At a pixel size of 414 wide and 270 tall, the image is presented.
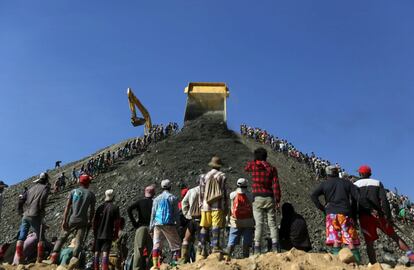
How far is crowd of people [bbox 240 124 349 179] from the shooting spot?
3877 cm

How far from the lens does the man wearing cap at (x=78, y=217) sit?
8.41 meters

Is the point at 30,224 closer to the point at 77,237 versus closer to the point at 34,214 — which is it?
the point at 34,214

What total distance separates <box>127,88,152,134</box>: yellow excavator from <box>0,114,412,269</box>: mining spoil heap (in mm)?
13420

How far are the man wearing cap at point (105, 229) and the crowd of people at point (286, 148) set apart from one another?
1201 inches

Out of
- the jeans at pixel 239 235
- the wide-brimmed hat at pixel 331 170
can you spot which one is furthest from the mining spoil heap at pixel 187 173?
the wide-brimmed hat at pixel 331 170

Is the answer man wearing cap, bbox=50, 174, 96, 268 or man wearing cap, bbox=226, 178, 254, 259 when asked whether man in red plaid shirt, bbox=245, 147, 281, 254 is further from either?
man wearing cap, bbox=50, 174, 96, 268

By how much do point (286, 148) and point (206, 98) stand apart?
1042 centimetres

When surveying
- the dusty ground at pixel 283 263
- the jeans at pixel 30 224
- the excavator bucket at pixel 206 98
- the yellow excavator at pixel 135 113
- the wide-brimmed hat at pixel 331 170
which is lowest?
the dusty ground at pixel 283 263

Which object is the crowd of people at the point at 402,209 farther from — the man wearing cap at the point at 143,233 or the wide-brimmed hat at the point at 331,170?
the man wearing cap at the point at 143,233

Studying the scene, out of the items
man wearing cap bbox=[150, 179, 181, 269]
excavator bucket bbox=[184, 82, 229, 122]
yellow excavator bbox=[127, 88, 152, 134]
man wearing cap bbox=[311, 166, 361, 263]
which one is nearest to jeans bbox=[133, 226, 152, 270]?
man wearing cap bbox=[150, 179, 181, 269]

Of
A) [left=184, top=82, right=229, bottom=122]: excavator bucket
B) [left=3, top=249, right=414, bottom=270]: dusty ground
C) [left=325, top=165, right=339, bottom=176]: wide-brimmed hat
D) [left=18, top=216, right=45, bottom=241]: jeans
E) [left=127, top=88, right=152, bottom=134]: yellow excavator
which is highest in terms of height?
[left=127, top=88, right=152, bottom=134]: yellow excavator

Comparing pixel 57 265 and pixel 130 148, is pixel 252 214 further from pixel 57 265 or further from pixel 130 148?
pixel 130 148

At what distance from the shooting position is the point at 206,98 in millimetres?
37750

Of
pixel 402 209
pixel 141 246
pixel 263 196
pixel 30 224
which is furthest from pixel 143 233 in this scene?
pixel 402 209
